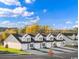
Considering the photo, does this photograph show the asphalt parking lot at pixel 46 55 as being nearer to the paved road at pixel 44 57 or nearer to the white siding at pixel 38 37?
the paved road at pixel 44 57

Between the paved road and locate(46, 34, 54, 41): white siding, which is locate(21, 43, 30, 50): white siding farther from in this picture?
locate(46, 34, 54, 41): white siding

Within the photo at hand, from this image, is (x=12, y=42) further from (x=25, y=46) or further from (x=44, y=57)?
(x=44, y=57)

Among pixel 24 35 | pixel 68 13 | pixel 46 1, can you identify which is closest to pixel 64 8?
pixel 68 13

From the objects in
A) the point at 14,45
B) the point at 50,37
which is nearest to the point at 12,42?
the point at 14,45

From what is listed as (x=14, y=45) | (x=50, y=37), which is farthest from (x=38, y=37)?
(x=14, y=45)

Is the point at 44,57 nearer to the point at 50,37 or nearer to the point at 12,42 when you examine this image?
the point at 50,37

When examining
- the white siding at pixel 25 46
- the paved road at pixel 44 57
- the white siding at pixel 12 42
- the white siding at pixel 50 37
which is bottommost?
the paved road at pixel 44 57

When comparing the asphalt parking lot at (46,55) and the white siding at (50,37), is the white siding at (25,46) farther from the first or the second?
the white siding at (50,37)

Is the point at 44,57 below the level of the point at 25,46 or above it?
below

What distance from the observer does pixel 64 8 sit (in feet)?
6.41

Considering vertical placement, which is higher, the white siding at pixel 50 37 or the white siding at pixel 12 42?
the white siding at pixel 50 37

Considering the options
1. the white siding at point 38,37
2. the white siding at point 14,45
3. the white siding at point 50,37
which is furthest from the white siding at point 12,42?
the white siding at point 50,37

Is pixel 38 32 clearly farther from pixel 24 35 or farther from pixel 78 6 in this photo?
pixel 78 6

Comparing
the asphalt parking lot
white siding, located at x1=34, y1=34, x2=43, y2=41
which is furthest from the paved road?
white siding, located at x1=34, y1=34, x2=43, y2=41
